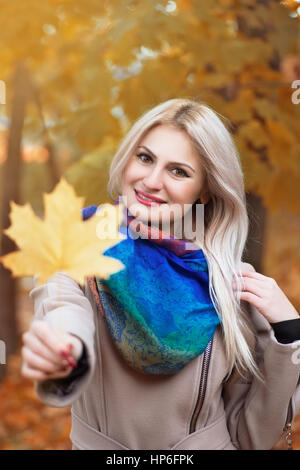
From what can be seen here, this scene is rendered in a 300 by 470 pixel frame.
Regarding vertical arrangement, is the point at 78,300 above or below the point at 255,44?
below

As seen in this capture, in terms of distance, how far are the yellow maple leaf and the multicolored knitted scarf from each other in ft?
0.62

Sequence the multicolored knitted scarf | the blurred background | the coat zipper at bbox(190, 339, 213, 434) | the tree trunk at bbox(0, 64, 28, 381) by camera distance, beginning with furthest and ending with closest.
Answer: the tree trunk at bbox(0, 64, 28, 381), the blurred background, the coat zipper at bbox(190, 339, 213, 434), the multicolored knitted scarf

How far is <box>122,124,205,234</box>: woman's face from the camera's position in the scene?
949 mm

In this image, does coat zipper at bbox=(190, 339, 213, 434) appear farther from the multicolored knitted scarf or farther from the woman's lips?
the woman's lips

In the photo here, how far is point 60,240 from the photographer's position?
694 millimetres

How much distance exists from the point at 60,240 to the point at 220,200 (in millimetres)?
493

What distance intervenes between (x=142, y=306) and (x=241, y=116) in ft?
3.60

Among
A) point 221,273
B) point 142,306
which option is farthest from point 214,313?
point 142,306

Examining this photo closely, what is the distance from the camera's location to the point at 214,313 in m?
1.00

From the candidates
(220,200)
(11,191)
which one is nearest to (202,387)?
(220,200)

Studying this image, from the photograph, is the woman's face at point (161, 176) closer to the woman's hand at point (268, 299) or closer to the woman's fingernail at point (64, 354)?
the woman's hand at point (268, 299)

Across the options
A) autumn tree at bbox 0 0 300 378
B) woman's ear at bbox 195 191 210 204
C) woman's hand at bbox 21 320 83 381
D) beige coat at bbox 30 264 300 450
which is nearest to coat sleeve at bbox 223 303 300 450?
beige coat at bbox 30 264 300 450
